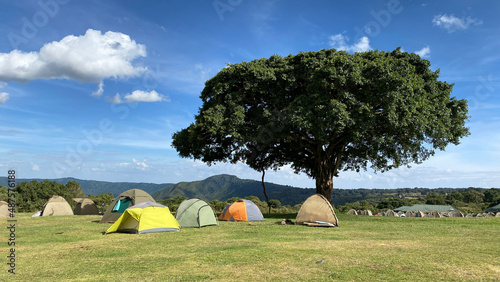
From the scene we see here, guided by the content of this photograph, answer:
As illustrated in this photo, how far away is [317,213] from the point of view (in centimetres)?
1748

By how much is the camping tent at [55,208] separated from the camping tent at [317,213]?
21.6 m

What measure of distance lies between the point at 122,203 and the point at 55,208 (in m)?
11.9

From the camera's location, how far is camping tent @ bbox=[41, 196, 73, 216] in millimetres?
27797

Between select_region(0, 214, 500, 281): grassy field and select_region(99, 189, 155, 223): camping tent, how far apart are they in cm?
689

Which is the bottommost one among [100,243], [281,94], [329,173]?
[100,243]

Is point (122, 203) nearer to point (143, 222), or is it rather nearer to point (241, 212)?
point (143, 222)

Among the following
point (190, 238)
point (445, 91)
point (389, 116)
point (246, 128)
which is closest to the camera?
point (190, 238)

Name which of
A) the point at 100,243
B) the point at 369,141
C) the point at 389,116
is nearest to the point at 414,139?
the point at 369,141

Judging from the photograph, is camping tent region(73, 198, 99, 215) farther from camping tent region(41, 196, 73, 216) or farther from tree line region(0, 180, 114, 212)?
tree line region(0, 180, 114, 212)

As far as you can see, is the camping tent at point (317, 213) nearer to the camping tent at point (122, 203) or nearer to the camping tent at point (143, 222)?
the camping tent at point (143, 222)

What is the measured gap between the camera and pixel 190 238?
12773mm

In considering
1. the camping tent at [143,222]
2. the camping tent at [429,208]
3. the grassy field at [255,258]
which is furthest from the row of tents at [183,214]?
the camping tent at [429,208]

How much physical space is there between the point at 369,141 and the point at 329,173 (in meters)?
4.44

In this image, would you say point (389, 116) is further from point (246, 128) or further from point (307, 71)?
point (246, 128)
